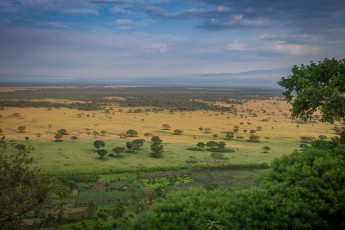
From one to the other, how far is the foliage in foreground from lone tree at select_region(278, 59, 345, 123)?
3.28 meters

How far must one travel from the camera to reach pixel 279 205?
22.1 meters

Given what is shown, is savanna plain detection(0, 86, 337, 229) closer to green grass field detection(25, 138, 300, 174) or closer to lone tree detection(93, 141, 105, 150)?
green grass field detection(25, 138, 300, 174)

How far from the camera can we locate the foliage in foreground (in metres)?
21.6

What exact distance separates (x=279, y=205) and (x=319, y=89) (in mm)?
10485

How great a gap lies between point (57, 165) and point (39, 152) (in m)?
11.0

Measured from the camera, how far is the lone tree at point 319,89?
25.5 metres

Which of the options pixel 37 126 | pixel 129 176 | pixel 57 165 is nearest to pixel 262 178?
pixel 129 176

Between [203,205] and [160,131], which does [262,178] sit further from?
[160,131]

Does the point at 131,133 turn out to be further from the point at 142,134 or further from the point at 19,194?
the point at 19,194

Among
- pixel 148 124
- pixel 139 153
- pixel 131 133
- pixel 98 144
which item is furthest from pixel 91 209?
pixel 148 124

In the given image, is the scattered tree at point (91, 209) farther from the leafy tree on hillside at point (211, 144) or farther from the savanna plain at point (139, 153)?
the leafy tree on hillside at point (211, 144)

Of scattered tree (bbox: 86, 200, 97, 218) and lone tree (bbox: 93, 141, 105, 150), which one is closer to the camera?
scattered tree (bbox: 86, 200, 97, 218)

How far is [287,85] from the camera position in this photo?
100 feet

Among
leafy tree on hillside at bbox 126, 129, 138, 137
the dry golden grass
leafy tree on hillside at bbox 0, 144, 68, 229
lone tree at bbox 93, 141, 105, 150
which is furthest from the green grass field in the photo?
leafy tree on hillside at bbox 0, 144, 68, 229
